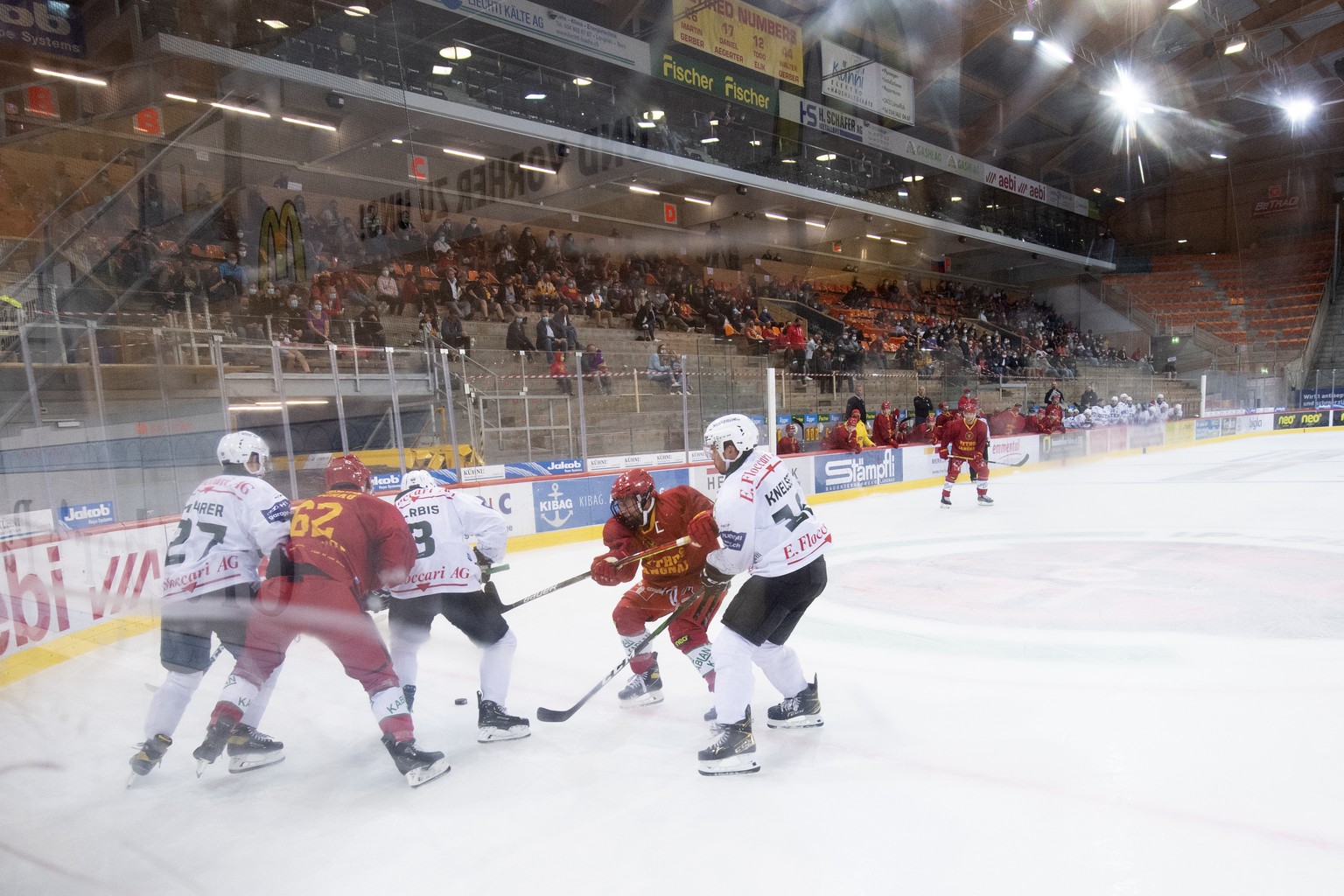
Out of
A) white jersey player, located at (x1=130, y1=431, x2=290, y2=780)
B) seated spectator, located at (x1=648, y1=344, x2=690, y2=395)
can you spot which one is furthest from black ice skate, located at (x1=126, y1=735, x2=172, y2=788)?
seated spectator, located at (x1=648, y1=344, x2=690, y2=395)

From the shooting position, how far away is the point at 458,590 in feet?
10.3

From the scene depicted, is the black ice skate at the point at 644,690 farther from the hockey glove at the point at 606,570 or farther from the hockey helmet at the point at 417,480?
the hockey helmet at the point at 417,480

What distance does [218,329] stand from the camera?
2053 mm

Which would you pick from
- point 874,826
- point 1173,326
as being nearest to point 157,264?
point 874,826

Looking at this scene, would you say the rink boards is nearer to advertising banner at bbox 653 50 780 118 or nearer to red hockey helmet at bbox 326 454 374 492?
red hockey helmet at bbox 326 454 374 492

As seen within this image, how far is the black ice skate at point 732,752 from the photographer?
271 centimetres

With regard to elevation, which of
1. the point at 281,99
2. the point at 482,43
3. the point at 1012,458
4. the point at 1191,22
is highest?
the point at 1191,22

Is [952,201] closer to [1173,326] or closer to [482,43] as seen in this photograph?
[1173,326]

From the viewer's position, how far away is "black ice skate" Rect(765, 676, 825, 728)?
3121 mm

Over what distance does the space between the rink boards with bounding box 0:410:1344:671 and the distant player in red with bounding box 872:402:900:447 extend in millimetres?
209

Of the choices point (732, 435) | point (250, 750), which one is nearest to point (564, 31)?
point (732, 435)

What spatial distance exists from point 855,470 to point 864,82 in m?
7.88

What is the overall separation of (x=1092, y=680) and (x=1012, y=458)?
11.0m

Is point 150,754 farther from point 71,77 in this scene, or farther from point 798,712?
point 798,712
